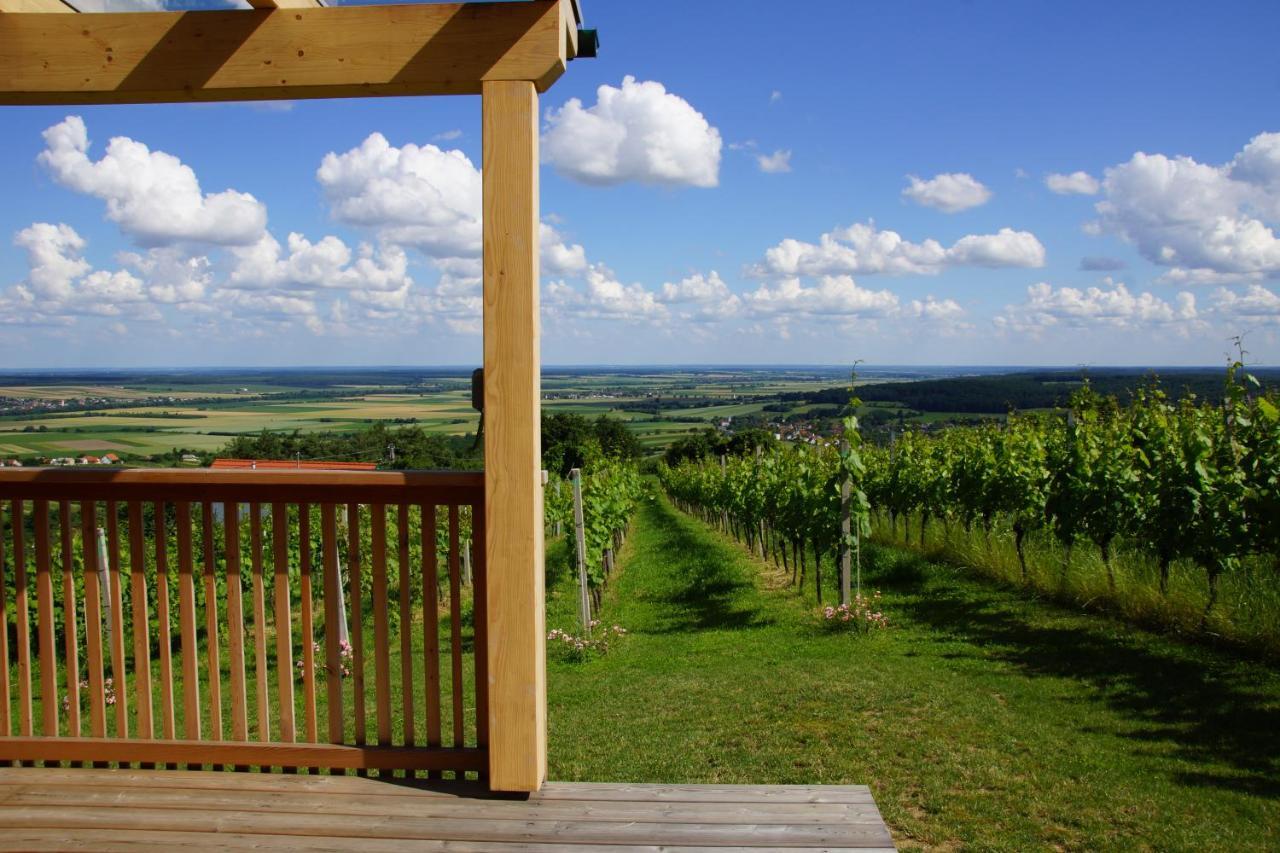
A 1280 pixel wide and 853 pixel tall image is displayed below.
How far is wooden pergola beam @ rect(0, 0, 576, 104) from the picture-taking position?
100 inches

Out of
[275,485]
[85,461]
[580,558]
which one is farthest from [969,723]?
[580,558]

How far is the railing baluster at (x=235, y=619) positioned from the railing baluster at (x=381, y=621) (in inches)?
16.2

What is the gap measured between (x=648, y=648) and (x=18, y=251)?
5.80 m

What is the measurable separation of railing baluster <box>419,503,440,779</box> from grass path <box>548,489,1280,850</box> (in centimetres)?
161

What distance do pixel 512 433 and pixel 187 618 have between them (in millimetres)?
1253

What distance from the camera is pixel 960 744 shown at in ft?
14.7

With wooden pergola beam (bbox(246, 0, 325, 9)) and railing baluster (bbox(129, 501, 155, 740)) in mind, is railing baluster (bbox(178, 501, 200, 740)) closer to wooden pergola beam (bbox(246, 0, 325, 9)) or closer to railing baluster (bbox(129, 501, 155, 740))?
railing baluster (bbox(129, 501, 155, 740))

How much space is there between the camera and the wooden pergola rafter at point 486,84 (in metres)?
2.54

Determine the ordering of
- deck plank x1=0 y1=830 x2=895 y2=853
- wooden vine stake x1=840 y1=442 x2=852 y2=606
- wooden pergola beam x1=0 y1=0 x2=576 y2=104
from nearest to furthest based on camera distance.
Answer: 1. deck plank x1=0 y1=830 x2=895 y2=853
2. wooden pergola beam x1=0 y1=0 x2=576 y2=104
3. wooden vine stake x1=840 y1=442 x2=852 y2=606

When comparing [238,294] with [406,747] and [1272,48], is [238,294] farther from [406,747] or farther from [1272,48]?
[1272,48]

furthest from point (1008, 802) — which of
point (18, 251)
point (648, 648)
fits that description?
point (18, 251)

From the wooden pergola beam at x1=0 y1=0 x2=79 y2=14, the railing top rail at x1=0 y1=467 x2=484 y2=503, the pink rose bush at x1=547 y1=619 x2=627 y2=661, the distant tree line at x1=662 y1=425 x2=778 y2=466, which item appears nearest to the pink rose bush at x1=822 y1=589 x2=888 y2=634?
the pink rose bush at x1=547 y1=619 x2=627 y2=661

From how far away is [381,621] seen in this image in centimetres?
264

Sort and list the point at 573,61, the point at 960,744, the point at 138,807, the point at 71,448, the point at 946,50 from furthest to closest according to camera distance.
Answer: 1. the point at 946,50
2. the point at 71,448
3. the point at 960,744
4. the point at 573,61
5. the point at 138,807
